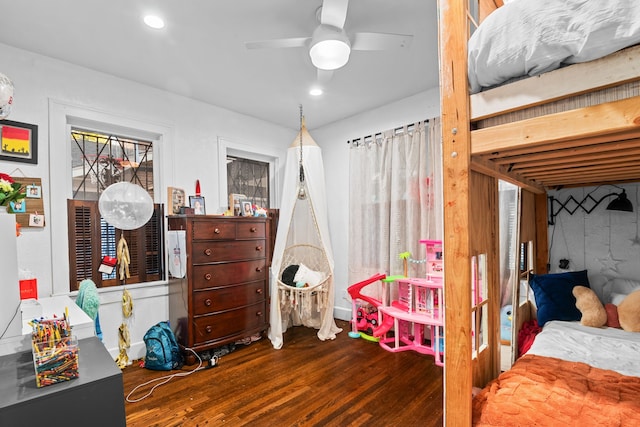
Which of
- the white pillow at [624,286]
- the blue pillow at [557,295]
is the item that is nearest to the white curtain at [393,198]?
the blue pillow at [557,295]

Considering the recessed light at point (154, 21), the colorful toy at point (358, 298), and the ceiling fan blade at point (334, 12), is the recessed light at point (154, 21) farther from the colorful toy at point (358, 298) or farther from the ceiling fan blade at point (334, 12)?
the colorful toy at point (358, 298)

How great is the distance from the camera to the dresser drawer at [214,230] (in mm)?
2791

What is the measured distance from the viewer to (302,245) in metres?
3.62

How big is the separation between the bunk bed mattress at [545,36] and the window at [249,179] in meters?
3.14

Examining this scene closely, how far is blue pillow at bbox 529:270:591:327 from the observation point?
227cm

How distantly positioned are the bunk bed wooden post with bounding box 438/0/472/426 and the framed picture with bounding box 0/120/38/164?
9.75 ft

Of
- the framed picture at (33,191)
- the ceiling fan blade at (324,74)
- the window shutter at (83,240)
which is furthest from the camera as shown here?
the window shutter at (83,240)

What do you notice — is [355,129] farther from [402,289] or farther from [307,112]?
[402,289]

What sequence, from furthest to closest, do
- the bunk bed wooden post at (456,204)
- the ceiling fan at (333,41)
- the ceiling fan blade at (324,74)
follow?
the ceiling fan blade at (324,74) < the ceiling fan at (333,41) < the bunk bed wooden post at (456,204)

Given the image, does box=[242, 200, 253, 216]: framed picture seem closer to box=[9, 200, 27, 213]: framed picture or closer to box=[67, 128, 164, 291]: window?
box=[67, 128, 164, 291]: window

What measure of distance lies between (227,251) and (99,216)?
1.17m

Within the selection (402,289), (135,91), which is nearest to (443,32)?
(402,289)

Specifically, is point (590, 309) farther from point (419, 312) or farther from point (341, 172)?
point (341, 172)

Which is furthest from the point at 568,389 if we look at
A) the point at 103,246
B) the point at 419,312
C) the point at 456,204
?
the point at 103,246
